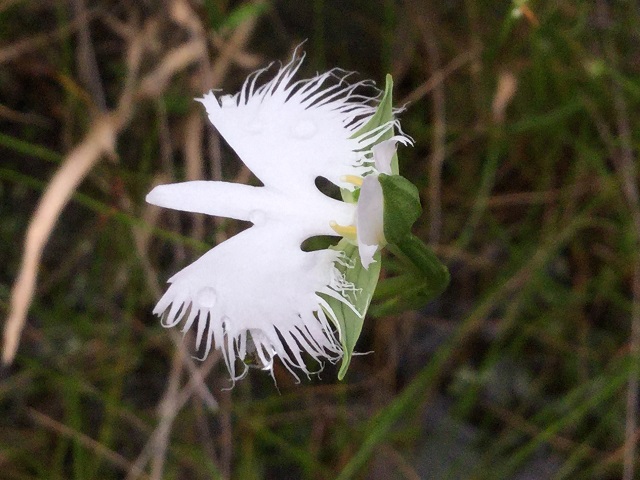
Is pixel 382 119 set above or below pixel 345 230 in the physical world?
above

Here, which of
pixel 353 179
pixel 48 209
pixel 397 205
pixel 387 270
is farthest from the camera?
pixel 387 270

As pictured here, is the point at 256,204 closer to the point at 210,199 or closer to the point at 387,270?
the point at 210,199

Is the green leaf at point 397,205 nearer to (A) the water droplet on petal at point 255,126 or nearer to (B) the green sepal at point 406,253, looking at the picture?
(B) the green sepal at point 406,253

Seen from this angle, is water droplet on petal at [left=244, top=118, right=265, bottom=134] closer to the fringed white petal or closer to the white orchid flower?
the fringed white petal

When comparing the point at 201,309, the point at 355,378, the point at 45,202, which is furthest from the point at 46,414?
the point at 201,309

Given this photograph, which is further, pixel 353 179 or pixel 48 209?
pixel 48 209

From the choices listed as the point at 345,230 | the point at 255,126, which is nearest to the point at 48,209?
the point at 255,126

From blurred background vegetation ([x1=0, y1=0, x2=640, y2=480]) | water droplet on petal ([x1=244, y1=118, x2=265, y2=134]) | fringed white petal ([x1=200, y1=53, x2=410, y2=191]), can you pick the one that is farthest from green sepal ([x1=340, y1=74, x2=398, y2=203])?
blurred background vegetation ([x1=0, y1=0, x2=640, y2=480])
